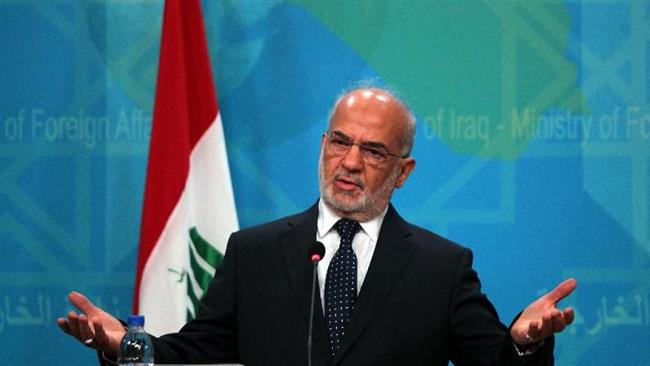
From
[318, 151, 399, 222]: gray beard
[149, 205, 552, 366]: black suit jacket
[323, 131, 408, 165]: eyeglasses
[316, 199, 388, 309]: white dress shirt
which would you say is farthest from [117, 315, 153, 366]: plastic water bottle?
[323, 131, 408, 165]: eyeglasses

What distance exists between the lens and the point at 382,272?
121 inches

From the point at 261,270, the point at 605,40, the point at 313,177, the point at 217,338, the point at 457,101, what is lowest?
the point at 217,338

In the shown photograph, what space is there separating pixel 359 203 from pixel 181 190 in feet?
4.26

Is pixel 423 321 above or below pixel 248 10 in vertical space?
below

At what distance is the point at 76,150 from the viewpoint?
4598mm

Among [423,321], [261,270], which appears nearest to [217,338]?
[261,270]

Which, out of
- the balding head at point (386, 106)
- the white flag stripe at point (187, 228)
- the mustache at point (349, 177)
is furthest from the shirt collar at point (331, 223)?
the white flag stripe at point (187, 228)

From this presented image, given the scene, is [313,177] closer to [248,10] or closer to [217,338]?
[248,10]

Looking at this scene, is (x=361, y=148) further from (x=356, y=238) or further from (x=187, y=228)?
(x=187, y=228)

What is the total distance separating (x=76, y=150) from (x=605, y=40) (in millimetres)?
2518

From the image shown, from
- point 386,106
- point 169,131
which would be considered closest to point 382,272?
point 386,106

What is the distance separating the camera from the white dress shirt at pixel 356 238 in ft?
10.2

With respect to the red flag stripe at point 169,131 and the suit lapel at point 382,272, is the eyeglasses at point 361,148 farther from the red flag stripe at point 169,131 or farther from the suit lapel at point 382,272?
the red flag stripe at point 169,131

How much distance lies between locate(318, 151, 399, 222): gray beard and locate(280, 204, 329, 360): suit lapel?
11cm
